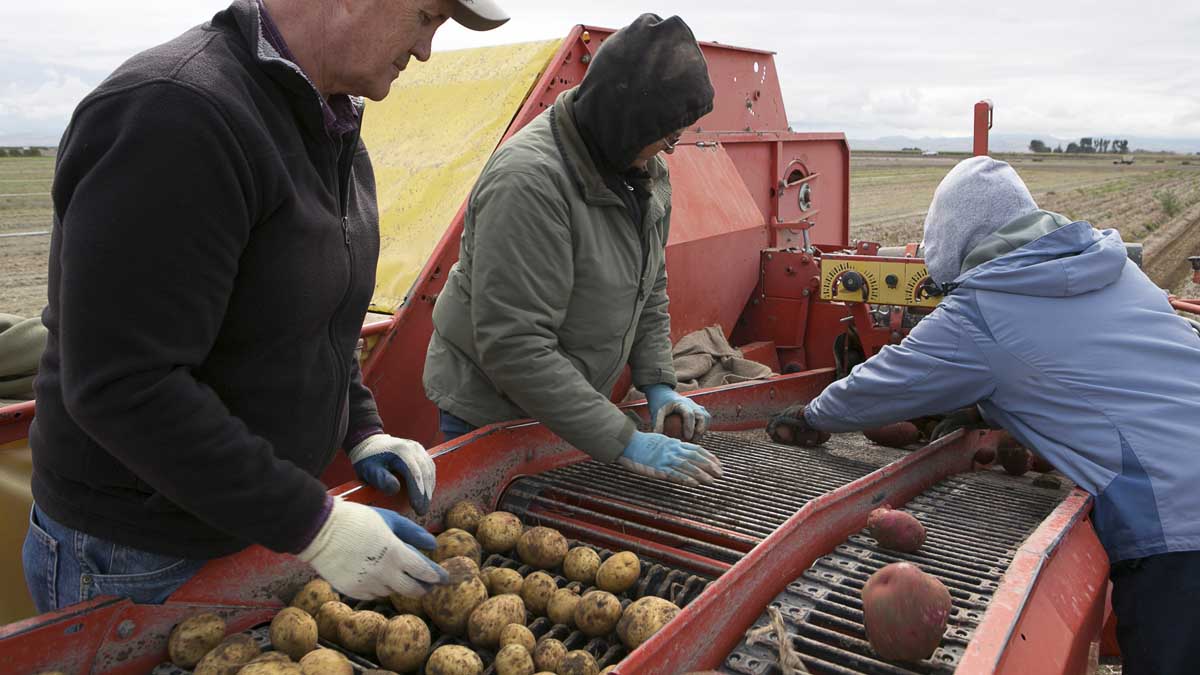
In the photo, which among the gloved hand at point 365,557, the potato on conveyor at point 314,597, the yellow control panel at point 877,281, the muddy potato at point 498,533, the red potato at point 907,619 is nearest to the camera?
the gloved hand at point 365,557

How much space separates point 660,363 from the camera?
321 centimetres

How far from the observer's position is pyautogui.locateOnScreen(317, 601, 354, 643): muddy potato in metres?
1.95

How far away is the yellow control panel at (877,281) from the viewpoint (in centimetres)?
434

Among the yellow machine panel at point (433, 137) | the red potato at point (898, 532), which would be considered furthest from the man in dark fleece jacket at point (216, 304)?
the yellow machine panel at point (433, 137)

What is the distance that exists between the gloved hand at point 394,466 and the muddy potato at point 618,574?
1.54 feet

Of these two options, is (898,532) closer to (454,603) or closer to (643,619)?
(643,619)

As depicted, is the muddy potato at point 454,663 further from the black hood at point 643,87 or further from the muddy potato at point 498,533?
the black hood at point 643,87

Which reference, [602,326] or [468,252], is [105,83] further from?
[602,326]

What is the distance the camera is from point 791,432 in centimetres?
357

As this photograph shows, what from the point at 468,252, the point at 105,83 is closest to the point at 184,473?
the point at 105,83

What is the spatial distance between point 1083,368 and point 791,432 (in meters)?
1.16

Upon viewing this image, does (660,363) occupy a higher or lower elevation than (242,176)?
lower

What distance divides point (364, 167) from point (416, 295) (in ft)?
5.67

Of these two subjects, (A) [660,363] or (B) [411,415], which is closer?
(A) [660,363]
